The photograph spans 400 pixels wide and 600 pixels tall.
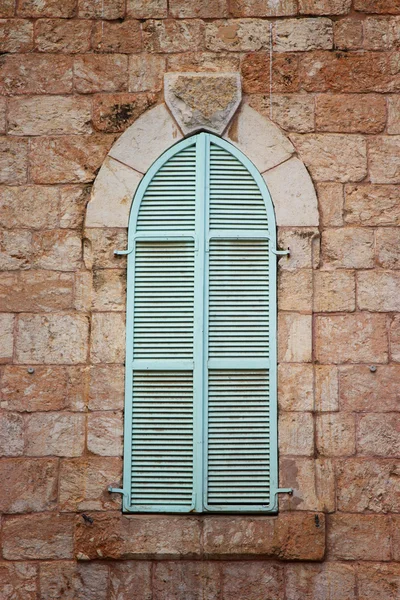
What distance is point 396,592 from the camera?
A: 5027 millimetres

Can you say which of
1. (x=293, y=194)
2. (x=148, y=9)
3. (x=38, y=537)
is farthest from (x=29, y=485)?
(x=148, y=9)

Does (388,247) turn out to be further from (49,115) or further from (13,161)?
(13,161)

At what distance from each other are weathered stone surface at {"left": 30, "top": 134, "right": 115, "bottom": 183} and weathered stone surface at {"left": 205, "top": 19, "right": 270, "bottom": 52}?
0.86m

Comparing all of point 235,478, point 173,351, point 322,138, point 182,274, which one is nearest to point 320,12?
point 322,138

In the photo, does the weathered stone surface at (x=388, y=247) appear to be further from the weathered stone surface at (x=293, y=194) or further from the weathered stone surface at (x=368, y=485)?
the weathered stone surface at (x=368, y=485)

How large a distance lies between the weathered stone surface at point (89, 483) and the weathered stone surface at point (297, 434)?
927 millimetres

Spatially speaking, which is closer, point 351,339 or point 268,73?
point 351,339

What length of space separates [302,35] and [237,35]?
391mm

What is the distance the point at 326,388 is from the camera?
5227 mm

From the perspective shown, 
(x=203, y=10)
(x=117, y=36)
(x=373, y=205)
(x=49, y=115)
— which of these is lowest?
(x=373, y=205)

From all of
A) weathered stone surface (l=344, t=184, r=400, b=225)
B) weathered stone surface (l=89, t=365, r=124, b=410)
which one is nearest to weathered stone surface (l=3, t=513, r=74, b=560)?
weathered stone surface (l=89, t=365, r=124, b=410)

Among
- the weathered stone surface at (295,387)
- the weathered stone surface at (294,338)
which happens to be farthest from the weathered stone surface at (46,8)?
the weathered stone surface at (295,387)

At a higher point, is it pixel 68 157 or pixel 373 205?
pixel 68 157

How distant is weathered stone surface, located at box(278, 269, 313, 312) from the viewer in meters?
5.29
